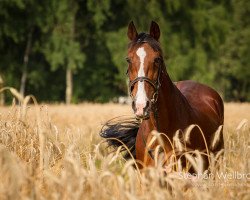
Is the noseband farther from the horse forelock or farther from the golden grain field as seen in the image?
the golden grain field

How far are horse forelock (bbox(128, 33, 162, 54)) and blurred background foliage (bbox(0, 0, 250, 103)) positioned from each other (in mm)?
26773

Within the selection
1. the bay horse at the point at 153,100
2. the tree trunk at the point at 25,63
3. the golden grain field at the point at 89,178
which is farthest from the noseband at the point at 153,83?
the tree trunk at the point at 25,63

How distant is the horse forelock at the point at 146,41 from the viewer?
4.82 m

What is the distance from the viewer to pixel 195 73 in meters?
34.6

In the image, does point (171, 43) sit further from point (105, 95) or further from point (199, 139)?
point (199, 139)

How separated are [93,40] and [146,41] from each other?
32.2 meters

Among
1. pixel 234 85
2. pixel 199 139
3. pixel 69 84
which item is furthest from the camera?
pixel 234 85

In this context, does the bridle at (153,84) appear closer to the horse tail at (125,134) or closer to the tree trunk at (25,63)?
the horse tail at (125,134)

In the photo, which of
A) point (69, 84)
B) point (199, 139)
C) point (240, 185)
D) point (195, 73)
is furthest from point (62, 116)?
point (195, 73)

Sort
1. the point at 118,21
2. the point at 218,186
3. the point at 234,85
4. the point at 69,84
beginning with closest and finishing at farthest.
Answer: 1. the point at 218,186
2. the point at 69,84
3. the point at 118,21
4. the point at 234,85

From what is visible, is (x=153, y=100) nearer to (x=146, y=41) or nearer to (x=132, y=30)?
(x=146, y=41)

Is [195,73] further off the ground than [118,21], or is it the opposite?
[118,21]

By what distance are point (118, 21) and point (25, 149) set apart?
3215cm

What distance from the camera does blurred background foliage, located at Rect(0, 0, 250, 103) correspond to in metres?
32.9
